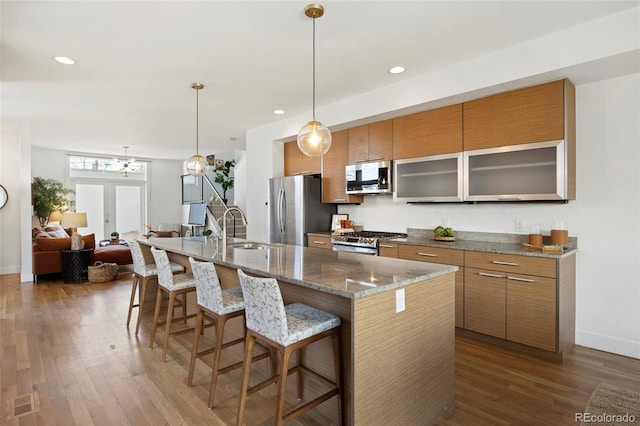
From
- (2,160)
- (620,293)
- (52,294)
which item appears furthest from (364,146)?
(2,160)

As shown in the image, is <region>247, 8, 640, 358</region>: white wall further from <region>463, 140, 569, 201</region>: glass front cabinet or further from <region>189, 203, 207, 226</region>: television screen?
<region>189, 203, 207, 226</region>: television screen

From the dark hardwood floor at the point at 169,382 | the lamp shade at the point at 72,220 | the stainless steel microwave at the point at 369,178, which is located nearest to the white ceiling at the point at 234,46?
the stainless steel microwave at the point at 369,178

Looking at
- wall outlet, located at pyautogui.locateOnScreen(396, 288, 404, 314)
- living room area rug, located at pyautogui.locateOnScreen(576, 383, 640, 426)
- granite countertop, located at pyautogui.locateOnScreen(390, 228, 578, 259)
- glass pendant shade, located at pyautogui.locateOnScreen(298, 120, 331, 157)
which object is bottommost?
living room area rug, located at pyautogui.locateOnScreen(576, 383, 640, 426)

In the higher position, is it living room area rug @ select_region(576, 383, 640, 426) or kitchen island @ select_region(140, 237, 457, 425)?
kitchen island @ select_region(140, 237, 457, 425)

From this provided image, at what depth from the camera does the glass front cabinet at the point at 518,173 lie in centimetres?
303

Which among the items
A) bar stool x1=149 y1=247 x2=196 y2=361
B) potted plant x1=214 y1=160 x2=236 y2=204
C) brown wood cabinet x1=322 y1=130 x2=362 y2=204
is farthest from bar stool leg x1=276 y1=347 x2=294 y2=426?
potted plant x1=214 y1=160 x2=236 y2=204

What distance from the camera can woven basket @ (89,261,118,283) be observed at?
5965 millimetres

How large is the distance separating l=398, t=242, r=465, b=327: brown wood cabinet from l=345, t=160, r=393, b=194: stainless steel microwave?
0.88m

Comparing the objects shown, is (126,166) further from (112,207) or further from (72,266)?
(72,266)

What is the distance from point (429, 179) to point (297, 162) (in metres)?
2.33

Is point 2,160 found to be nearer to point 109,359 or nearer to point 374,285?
point 109,359

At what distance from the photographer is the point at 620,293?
120 inches

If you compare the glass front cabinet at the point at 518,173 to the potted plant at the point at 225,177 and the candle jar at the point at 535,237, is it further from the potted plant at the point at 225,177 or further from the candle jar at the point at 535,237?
the potted plant at the point at 225,177

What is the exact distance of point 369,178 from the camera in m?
4.46
